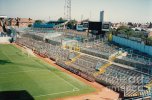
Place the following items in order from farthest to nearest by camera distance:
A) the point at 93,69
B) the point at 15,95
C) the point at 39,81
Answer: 1. the point at 93,69
2. the point at 39,81
3. the point at 15,95

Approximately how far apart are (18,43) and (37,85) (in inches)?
1845

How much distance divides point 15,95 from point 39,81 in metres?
6.45

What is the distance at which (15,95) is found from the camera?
26.7 meters

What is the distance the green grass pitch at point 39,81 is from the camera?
28453 mm

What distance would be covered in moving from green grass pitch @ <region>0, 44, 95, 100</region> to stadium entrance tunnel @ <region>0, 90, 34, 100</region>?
0.54 m

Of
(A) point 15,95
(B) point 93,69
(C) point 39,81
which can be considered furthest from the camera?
(B) point 93,69

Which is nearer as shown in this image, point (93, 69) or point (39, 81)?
point (39, 81)

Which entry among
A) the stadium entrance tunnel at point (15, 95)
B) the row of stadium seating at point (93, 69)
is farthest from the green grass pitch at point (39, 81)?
the row of stadium seating at point (93, 69)

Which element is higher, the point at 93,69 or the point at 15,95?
the point at 93,69

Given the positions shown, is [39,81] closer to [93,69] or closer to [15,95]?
[15,95]

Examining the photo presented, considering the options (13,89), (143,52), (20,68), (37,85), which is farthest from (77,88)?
(143,52)

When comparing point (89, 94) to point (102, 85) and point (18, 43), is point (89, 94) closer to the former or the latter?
point (102, 85)

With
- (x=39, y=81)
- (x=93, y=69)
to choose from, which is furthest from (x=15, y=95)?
(x=93, y=69)

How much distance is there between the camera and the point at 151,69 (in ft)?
106
